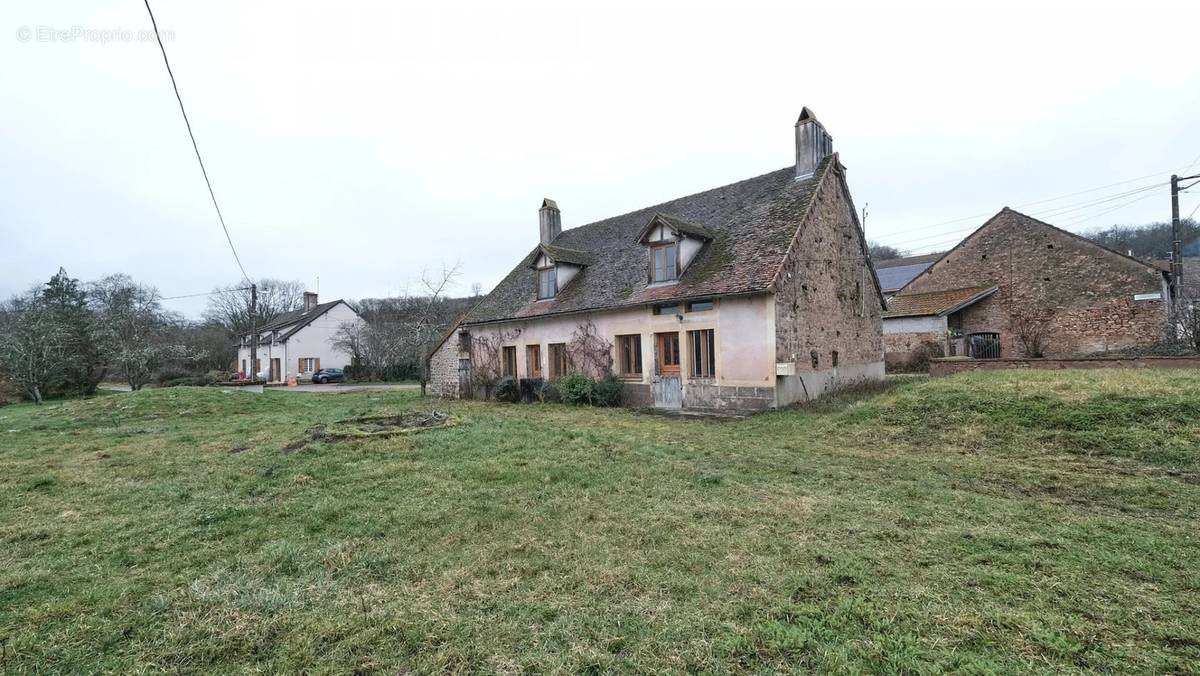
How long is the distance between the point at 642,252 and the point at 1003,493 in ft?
40.6

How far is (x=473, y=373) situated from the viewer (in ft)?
65.6

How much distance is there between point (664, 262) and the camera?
14.8 metres

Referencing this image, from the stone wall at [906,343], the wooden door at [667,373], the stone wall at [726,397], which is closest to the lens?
the stone wall at [726,397]

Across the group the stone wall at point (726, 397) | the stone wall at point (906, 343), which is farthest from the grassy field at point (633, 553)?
the stone wall at point (906, 343)

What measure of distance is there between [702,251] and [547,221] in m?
9.68

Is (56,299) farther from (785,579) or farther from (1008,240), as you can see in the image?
(1008,240)

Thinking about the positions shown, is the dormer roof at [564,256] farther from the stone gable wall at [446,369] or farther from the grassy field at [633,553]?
the grassy field at [633,553]

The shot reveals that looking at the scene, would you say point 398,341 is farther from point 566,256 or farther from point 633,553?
point 633,553

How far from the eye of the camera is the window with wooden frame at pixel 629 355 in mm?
15188

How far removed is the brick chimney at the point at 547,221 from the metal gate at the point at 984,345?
1903cm

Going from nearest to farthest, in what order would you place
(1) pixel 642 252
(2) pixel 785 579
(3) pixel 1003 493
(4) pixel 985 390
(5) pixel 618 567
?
(2) pixel 785 579
(5) pixel 618 567
(3) pixel 1003 493
(4) pixel 985 390
(1) pixel 642 252

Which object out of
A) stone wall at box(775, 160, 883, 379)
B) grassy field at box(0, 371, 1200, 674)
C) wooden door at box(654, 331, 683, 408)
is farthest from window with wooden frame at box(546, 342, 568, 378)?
grassy field at box(0, 371, 1200, 674)

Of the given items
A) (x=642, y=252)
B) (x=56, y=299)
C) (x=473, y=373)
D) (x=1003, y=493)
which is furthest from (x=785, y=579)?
(x=56, y=299)

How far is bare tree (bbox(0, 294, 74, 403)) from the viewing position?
74.1ft
